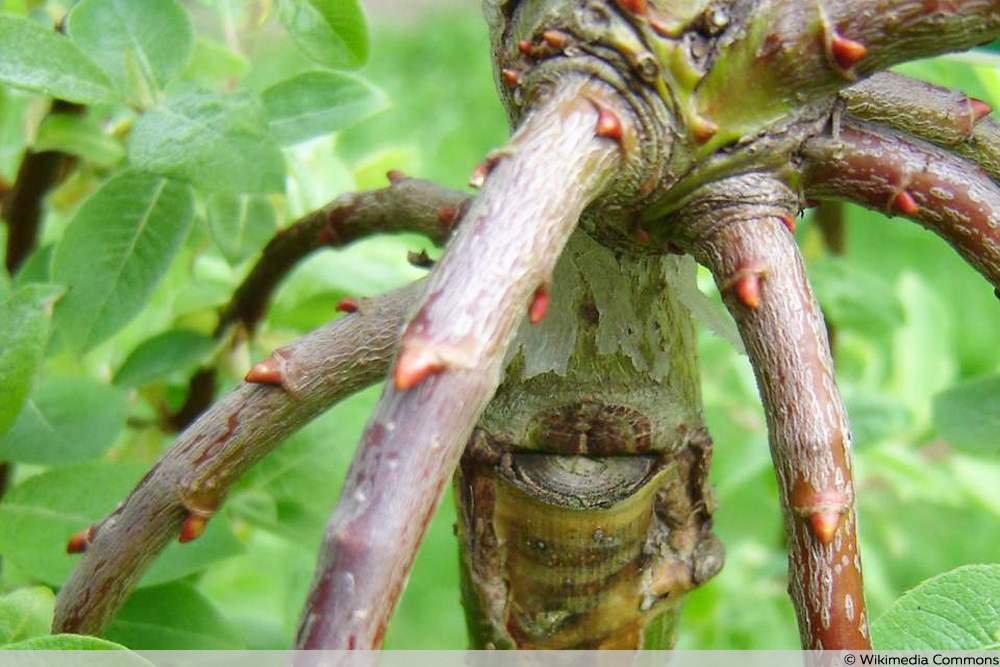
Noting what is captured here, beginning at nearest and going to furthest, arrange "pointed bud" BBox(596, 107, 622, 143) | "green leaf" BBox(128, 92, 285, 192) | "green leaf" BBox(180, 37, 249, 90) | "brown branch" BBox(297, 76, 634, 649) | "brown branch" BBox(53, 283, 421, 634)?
"brown branch" BBox(297, 76, 634, 649)
"pointed bud" BBox(596, 107, 622, 143)
"brown branch" BBox(53, 283, 421, 634)
"green leaf" BBox(128, 92, 285, 192)
"green leaf" BBox(180, 37, 249, 90)

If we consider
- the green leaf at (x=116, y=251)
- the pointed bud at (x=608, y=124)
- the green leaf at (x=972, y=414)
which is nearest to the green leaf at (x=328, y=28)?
the green leaf at (x=116, y=251)

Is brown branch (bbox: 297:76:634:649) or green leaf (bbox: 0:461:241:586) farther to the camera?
green leaf (bbox: 0:461:241:586)

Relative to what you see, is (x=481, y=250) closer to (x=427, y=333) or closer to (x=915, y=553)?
(x=427, y=333)

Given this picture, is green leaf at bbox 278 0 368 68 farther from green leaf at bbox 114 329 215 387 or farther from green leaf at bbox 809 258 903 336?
green leaf at bbox 809 258 903 336

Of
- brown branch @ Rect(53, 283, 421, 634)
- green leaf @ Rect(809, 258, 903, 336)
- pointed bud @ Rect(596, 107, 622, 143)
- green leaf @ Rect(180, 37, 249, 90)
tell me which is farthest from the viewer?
green leaf @ Rect(809, 258, 903, 336)

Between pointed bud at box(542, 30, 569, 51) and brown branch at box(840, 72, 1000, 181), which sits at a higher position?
pointed bud at box(542, 30, 569, 51)

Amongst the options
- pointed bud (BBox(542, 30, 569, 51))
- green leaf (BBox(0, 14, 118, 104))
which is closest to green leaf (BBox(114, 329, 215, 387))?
green leaf (BBox(0, 14, 118, 104))

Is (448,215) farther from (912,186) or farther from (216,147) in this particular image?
(912,186)
